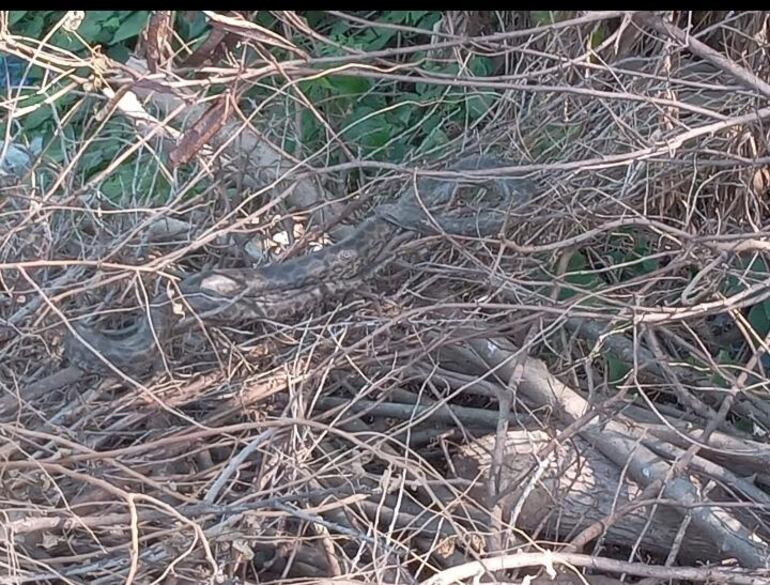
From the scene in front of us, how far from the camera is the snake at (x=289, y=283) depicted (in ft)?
7.35

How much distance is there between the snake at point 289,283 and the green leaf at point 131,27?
2.35m

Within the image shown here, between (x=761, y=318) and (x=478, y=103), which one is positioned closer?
(x=761, y=318)

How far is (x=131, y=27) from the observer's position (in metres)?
4.56

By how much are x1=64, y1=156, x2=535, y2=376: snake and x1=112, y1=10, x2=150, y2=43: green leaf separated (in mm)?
2346

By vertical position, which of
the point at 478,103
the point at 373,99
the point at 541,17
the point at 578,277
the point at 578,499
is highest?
the point at 541,17

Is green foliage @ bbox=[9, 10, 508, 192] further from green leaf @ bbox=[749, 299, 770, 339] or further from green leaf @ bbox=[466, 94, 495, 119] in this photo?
green leaf @ bbox=[749, 299, 770, 339]

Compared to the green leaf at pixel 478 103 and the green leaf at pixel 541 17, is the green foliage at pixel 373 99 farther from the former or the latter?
the green leaf at pixel 541 17

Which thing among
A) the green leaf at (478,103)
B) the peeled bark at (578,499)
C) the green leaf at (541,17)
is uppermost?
the green leaf at (541,17)

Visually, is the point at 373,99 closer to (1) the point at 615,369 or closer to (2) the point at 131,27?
(2) the point at 131,27

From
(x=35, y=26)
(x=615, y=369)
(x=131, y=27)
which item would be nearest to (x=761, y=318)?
(x=615, y=369)

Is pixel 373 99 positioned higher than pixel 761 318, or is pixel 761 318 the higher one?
pixel 373 99

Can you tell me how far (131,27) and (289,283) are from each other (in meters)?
2.62

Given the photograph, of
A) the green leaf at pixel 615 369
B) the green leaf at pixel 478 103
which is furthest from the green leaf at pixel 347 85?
the green leaf at pixel 615 369

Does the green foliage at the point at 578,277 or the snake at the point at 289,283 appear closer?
the snake at the point at 289,283
